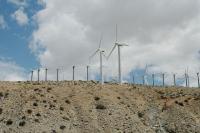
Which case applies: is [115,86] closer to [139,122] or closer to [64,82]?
[64,82]

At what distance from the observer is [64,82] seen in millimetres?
129250

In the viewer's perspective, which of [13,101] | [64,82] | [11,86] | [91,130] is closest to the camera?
[91,130]

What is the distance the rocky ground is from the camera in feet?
338

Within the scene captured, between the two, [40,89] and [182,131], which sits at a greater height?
[40,89]

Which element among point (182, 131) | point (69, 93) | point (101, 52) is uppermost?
point (101, 52)

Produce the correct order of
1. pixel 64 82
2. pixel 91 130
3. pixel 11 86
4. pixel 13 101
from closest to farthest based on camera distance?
pixel 91 130
pixel 13 101
pixel 11 86
pixel 64 82

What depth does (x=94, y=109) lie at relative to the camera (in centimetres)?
11056

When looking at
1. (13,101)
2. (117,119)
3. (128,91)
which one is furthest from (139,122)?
(13,101)

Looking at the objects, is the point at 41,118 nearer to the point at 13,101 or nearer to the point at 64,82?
the point at 13,101

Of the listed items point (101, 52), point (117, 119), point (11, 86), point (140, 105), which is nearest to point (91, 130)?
point (117, 119)

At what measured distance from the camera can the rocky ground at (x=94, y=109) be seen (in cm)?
10300

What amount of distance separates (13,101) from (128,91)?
2690cm

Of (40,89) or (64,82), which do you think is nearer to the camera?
(40,89)

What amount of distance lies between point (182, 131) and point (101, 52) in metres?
38.4
